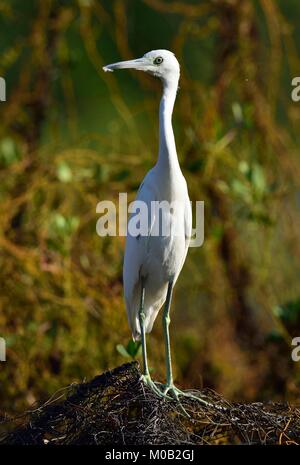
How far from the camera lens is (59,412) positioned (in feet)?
8.25

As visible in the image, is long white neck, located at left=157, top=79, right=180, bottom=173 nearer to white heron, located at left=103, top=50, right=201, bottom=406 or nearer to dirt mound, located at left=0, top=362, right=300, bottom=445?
white heron, located at left=103, top=50, right=201, bottom=406

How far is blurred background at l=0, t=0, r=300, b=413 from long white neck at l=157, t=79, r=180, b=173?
1045 mm

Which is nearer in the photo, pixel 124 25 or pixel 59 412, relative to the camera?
pixel 59 412

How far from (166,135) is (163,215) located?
256 millimetres

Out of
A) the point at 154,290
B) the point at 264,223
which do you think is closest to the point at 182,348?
the point at 264,223

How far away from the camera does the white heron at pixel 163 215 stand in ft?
9.55

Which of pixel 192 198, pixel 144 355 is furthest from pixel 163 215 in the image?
pixel 192 198

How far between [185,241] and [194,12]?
188cm

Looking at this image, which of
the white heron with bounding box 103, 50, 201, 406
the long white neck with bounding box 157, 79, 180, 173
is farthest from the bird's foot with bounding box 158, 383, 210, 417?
the long white neck with bounding box 157, 79, 180, 173

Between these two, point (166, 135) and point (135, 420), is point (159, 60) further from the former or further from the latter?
point (135, 420)

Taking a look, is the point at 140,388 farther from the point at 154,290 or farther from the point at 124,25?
the point at 124,25

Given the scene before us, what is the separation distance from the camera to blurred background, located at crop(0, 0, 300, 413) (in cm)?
411

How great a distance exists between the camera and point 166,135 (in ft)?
9.43

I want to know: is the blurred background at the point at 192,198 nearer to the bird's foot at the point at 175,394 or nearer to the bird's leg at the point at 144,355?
the bird's leg at the point at 144,355
